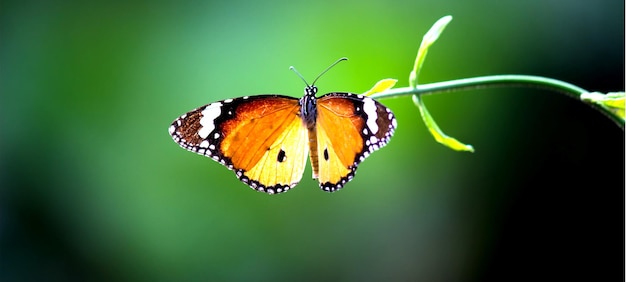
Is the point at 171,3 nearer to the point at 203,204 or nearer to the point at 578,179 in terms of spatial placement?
the point at 203,204

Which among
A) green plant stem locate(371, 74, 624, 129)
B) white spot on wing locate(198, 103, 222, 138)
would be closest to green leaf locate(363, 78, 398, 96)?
green plant stem locate(371, 74, 624, 129)

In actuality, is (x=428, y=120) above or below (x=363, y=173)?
below

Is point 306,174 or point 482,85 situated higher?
point 306,174

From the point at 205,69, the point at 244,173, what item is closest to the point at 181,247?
the point at 205,69

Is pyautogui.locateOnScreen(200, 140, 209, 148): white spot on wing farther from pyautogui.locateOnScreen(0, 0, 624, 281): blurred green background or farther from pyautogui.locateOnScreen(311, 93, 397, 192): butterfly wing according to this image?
pyautogui.locateOnScreen(0, 0, 624, 281): blurred green background

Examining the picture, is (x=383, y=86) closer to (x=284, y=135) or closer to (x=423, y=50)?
(x=423, y=50)

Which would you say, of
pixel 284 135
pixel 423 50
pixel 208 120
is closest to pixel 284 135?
pixel 284 135

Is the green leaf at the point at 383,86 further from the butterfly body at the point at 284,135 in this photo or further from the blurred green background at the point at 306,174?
the blurred green background at the point at 306,174
